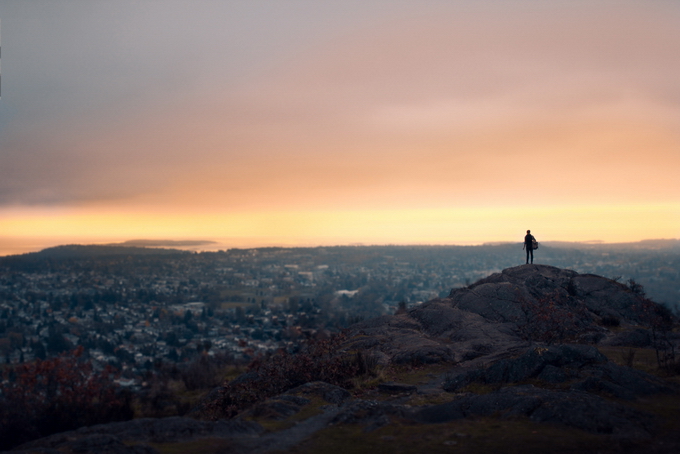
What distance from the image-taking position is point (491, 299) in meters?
22.3

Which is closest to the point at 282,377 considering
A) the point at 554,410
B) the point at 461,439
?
the point at 461,439

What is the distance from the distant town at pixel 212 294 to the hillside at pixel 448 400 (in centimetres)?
1621

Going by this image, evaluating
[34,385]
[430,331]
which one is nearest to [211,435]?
[34,385]

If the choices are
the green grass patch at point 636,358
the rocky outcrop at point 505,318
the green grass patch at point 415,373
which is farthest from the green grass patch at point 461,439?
the rocky outcrop at point 505,318

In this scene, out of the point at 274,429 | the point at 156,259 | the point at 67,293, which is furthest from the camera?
the point at 156,259

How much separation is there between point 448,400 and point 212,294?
130430 millimetres

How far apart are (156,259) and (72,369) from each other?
648ft

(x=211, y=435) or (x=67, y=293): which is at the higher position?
(x=211, y=435)

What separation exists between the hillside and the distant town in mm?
16211

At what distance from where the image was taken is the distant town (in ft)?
224

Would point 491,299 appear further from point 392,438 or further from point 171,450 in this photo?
point 171,450

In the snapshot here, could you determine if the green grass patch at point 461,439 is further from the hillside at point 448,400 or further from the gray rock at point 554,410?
the gray rock at point 554,410

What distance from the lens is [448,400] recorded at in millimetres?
11320

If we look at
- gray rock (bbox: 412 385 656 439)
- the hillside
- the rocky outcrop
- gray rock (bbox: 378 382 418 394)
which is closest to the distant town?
the rocky outcrop
